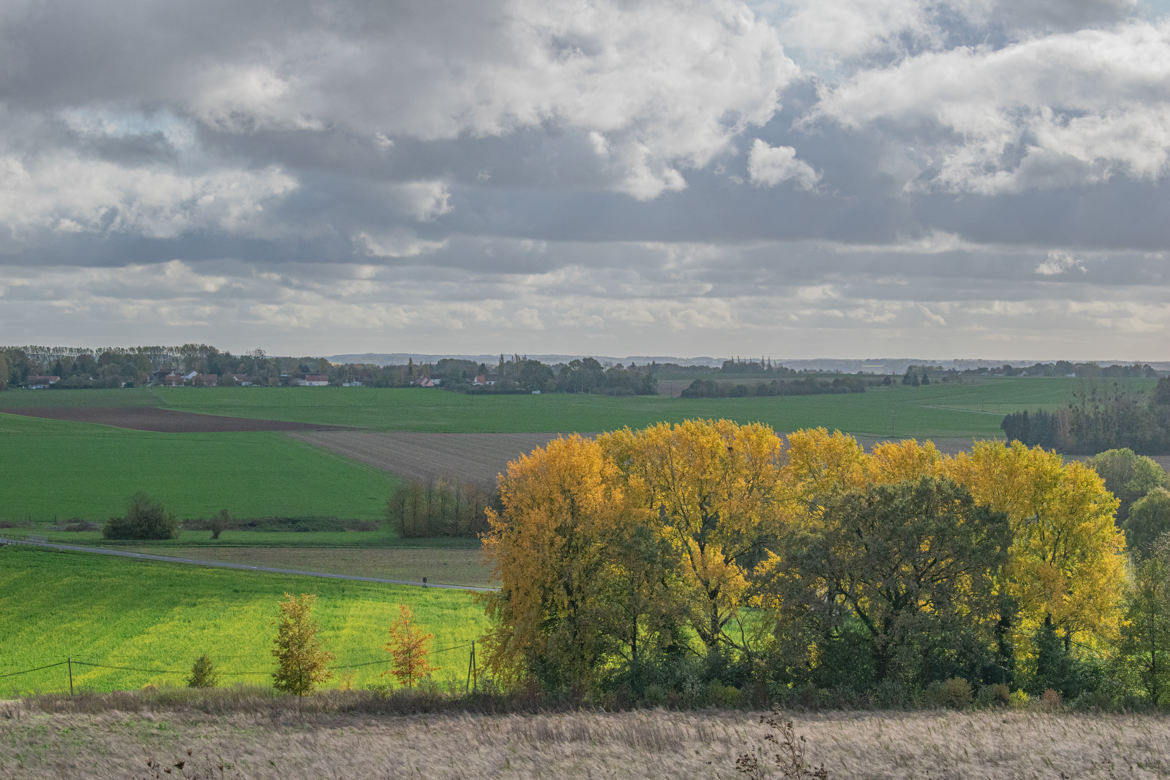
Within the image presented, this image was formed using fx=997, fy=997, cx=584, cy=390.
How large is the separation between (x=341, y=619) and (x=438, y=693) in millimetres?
23948

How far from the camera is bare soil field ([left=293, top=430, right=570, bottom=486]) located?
117 metres

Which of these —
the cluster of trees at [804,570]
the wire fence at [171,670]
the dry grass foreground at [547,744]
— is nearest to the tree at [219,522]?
the wire fence at [171,670]

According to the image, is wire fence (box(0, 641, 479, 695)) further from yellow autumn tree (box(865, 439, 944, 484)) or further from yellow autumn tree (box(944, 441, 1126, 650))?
yellow autumn tree (box(944, 441, 1126, 650))

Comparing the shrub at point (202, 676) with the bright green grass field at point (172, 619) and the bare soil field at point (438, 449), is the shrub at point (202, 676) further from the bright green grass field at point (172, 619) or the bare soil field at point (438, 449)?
the bare soil field at point (438, 449)

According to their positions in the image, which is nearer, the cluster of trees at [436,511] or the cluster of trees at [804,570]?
the cluster of trees at [804,570]

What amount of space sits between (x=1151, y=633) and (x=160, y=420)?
164931 mm

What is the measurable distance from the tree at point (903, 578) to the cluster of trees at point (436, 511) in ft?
193

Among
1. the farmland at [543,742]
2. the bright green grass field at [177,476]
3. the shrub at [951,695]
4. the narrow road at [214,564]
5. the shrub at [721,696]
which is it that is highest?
the farmland at [543,742]

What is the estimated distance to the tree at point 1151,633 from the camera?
113ft

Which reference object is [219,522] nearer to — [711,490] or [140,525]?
[140,525]

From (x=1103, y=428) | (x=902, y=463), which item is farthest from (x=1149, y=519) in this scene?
(x=1103, y=428)

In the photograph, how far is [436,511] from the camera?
9281 cm

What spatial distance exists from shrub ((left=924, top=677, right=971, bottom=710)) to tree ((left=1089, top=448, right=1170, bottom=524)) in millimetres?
64923

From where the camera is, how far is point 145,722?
2783 cm
